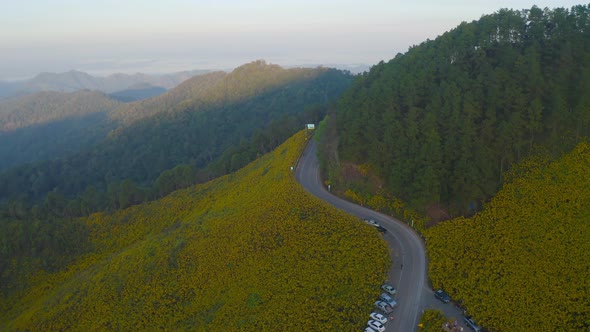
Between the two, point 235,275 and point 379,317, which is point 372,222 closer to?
point 379,317

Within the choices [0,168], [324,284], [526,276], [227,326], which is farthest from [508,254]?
[0,168]

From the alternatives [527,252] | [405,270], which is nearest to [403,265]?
[405,270]

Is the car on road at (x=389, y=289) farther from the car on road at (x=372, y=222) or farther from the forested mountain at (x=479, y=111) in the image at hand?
the forested mountain at (x=479, y=111)

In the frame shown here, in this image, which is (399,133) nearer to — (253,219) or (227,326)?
(253,219)

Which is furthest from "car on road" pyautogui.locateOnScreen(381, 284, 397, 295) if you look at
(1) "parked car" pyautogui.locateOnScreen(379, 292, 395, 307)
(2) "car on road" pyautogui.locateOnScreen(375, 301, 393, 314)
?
(2) "car on road" pyautogui.locateOnScreen(375, 301, 393, 314)

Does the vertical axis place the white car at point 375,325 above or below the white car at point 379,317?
below

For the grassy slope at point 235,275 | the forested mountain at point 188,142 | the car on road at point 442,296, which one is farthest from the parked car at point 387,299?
the forested mountain at point 188,142
